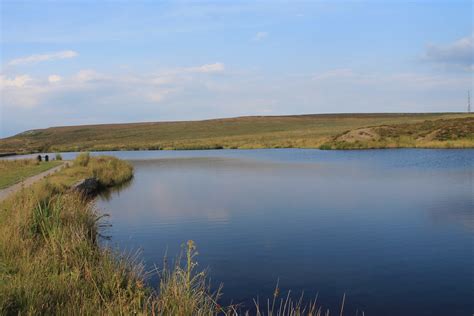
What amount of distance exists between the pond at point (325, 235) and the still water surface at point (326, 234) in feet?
0.09

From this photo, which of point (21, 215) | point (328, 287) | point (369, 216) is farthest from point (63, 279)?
point (369, 216)

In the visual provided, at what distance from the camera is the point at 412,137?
173 ft

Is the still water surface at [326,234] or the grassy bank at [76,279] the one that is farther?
the still water surface at [326,234]

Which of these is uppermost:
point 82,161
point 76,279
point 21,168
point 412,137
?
point 412,137

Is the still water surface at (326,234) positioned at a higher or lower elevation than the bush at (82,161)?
lower

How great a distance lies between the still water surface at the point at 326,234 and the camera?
8.69 meters

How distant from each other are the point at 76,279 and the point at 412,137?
51.2 metres

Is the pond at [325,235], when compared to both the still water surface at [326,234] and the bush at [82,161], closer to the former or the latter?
the still water surface at [326,234]

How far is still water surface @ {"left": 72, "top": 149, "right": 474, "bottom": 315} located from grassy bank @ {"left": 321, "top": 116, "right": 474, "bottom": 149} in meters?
24.6

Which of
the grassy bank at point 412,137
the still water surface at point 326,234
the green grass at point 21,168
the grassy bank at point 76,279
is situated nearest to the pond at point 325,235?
the still water surface at point 326,234

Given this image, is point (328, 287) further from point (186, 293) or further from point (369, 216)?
point (369, 216)

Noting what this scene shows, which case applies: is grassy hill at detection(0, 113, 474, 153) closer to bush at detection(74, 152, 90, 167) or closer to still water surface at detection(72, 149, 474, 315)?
bush at detection(74, 152, 90, 167)

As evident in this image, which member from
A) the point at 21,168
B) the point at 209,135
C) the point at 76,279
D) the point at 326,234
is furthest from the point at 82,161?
the point at 209,135

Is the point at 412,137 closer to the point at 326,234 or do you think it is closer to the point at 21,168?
the point at 21,168
